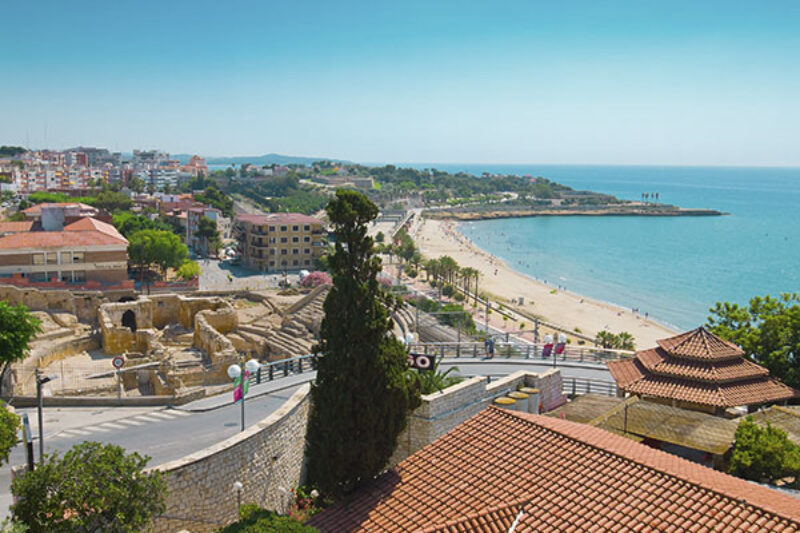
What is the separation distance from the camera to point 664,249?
120125mm

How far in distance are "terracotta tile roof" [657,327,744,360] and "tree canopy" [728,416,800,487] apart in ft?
14.2

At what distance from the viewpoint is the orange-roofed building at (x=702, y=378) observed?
1789 cm

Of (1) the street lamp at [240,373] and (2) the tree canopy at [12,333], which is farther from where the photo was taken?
(2) the tree canopy at [12,333]

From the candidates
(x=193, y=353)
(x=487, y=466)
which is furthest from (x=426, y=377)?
(x=193, y=353)

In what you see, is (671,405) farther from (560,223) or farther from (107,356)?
(560,223)

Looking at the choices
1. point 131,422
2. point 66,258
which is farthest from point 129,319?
point 131,422

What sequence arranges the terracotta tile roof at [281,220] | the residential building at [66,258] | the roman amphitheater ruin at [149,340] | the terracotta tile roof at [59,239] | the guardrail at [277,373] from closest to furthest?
the guardrail at [277,373] → the roman amphitheater ruin at [149,340] → the residential building at [66,258] → the terracotta tile roof at [59,239] → the terracotta tile roof at [281,220]

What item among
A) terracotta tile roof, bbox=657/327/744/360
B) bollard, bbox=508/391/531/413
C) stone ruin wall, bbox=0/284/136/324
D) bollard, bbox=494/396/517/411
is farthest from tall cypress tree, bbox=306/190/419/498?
stone ruin wall, bbox=0/284/136/324

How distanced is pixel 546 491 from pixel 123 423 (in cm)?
1174

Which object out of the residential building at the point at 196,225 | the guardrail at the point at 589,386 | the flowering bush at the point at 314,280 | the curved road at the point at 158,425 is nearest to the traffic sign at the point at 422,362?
the curved road at the point at 158,425

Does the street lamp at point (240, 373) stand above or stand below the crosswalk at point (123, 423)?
above

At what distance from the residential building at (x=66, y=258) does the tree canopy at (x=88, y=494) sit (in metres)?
38.6

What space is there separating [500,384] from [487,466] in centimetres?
525

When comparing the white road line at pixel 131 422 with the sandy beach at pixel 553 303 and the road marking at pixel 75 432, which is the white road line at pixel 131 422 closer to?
the road marking at pixel 75 432
